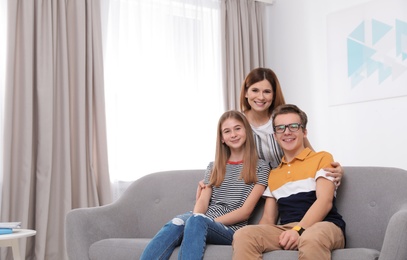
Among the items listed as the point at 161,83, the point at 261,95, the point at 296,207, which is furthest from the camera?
the point at 161,83

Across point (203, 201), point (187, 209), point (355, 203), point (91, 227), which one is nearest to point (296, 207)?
point (355, 203)

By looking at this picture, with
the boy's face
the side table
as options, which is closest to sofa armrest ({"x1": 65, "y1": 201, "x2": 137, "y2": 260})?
the side table

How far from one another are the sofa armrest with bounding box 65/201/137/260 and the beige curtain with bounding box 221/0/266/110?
2289 millimetres

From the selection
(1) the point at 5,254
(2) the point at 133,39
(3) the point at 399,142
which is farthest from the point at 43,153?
(3) the point at 399,142

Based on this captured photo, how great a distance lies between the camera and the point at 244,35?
5.01 m

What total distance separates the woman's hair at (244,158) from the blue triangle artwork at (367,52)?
1.83m

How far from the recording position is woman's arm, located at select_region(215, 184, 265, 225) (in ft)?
7.95

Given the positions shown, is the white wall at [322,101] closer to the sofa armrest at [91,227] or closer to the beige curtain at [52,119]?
the beige curtain at [52,119]

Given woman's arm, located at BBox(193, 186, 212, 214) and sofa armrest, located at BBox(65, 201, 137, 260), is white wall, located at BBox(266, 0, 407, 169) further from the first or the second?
sofa armrest, located at BBox(65, 201, 137, 260)

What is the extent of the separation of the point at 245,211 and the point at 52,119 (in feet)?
6.22

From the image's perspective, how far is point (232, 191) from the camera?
254 centimetres

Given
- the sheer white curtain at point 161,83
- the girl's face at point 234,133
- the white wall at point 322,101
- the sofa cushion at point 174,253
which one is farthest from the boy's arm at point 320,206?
the sheer white curtain at point 161,83

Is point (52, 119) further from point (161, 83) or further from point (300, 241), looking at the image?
point (300, 241)

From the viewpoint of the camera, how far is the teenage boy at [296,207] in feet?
6.53
